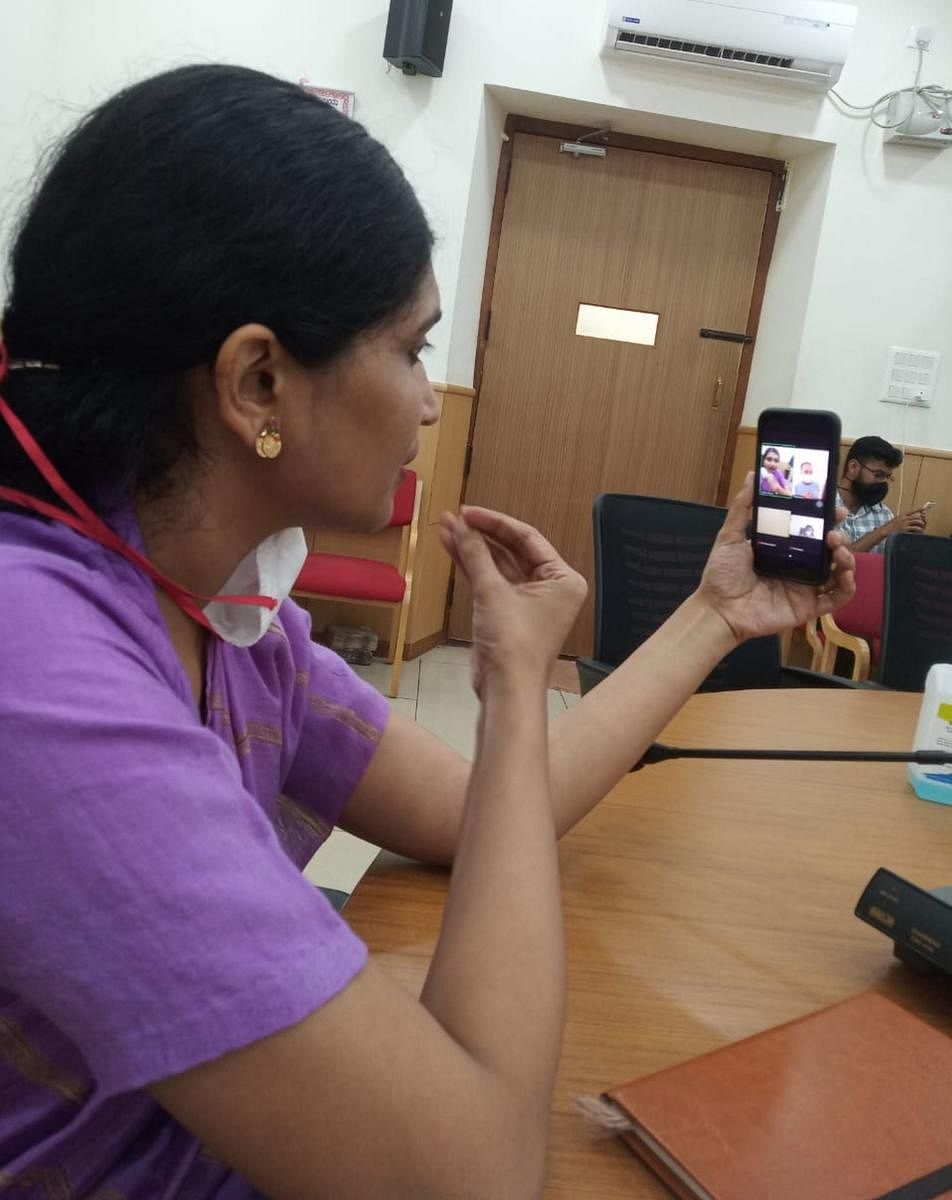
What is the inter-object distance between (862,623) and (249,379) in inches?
121

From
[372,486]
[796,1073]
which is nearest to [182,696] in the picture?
[372,486]

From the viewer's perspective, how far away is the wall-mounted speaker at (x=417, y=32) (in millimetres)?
3443

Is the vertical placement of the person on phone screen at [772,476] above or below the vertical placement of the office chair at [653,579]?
above

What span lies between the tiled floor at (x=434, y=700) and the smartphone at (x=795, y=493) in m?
1.44

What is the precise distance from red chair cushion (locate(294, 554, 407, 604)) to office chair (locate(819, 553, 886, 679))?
4.78 feet

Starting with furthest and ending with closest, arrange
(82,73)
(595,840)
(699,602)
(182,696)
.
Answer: (82,73)
(699,602)
(595,840)
(182,696)

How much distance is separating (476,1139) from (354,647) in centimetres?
346

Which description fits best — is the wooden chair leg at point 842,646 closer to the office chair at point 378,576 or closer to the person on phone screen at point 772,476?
the office chair at point 378,576

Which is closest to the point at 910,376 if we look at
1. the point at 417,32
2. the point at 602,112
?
the point at 602,112

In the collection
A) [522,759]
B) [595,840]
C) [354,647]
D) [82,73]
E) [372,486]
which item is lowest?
[354,647]

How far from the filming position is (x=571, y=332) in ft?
14.0

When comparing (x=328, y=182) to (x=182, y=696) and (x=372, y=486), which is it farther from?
(x=182, y=696)

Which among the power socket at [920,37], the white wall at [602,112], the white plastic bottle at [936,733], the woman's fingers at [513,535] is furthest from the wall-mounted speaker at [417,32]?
the woman's fingers at [513,535]

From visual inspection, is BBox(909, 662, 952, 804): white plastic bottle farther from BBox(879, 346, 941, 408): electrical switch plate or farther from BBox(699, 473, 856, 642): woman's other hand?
BBox(879, 346, 941, 408): electrical switch plate
